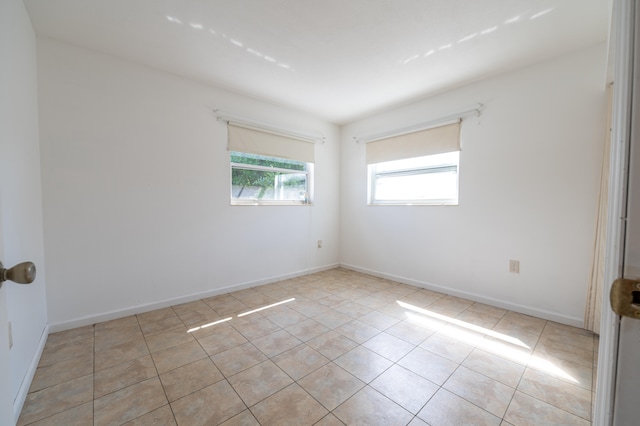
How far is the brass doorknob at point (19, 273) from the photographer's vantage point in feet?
2.07

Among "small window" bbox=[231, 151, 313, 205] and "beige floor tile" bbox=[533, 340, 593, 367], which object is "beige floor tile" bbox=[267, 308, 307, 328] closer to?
"small window" bbox=[231, 151, 313, 205]

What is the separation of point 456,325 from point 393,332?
24.0 inches

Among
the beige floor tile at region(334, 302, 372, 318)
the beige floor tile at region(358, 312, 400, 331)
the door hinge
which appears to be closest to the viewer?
the door hinge

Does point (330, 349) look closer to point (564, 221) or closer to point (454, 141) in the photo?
point (564, 221)

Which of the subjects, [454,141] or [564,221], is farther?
[454,141]

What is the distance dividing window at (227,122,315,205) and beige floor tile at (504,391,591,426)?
304cm

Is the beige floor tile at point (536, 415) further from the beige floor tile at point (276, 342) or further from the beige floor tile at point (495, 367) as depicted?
the beige floor tile at point (276, 342)

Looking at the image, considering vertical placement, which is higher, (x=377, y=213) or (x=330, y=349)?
(x=377, y=213)

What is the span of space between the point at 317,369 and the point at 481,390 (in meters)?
1.00

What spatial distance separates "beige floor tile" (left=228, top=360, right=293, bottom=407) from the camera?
150cm

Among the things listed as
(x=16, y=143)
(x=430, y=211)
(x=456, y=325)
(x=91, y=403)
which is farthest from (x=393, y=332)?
(x=16, y=143)

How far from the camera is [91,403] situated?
1.44 m

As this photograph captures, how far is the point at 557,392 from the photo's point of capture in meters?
1.51

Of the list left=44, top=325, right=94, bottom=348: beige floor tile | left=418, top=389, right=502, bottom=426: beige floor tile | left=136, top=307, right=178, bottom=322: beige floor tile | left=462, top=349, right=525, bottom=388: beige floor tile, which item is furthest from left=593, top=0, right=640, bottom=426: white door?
left=44, top=325, right=94, bottom=348: beige floor tile
